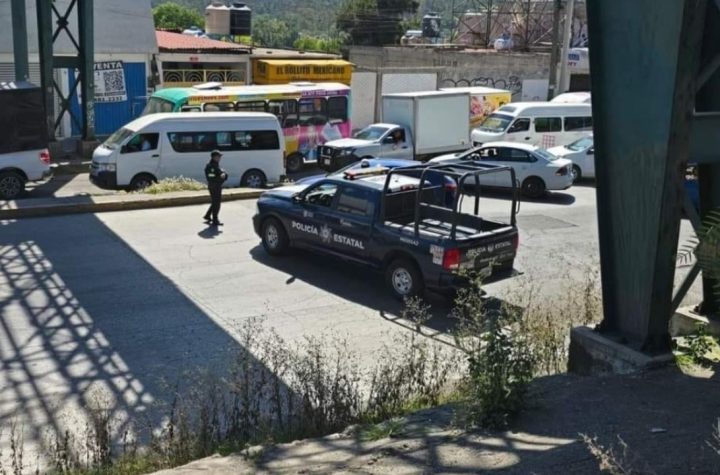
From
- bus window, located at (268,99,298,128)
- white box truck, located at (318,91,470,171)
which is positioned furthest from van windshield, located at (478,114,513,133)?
bus window, located at (268,99,298,128)

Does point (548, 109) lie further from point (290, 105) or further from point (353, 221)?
point (353, 221)

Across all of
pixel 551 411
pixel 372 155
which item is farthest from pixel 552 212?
pixel 551 411

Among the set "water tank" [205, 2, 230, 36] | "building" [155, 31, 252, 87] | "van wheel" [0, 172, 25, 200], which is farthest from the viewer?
"water tank" [205, 2, 230, 36]

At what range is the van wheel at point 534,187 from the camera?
2198cm

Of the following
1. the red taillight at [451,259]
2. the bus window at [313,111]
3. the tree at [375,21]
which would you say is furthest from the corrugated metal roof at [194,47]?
the tree at [375,21]

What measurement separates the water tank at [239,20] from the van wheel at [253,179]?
864 inches

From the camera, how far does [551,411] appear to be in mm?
6383

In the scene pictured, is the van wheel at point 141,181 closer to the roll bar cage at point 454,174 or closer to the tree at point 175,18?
the roll bar cage at point 454,174

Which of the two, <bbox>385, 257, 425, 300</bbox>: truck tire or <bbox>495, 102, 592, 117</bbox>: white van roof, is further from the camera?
<bbox>495, 102, 592, 117</bbox>: white van roof

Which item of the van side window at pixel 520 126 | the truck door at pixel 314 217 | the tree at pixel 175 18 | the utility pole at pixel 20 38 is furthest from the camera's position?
the tree at pixel 175 18

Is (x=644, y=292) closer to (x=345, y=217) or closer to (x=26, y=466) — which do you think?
(x=26, y=466)

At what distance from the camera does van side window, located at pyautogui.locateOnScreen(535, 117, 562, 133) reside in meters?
28.3

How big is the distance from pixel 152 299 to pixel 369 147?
13831 millimetres

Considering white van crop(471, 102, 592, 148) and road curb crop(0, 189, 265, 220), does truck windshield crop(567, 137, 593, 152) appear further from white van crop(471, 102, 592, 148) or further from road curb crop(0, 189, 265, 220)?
road curb crop(0, 189, 265, 220)
